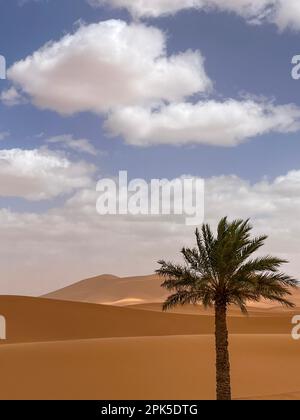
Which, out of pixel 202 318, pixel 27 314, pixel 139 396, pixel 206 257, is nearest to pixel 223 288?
pixel 206 257

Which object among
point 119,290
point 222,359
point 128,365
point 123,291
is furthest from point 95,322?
point 119,290

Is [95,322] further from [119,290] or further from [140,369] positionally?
[119,290]

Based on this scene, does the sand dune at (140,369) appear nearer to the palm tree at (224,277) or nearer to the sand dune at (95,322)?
the palm tree at (224,277)

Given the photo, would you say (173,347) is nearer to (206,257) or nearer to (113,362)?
(113,362)

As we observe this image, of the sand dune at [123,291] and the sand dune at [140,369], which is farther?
the sand dune at [123,291]

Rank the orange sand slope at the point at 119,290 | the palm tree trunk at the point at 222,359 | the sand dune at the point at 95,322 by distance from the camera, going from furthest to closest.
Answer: the orange sand slope at the point at 119,290, the sand dune at the point at 95,322, the palm tree trunk at the point at 222,359

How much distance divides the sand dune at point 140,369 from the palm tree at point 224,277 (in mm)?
2796

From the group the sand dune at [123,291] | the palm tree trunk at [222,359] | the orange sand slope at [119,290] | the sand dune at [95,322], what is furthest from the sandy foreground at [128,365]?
the orange sand slope at [119,290]

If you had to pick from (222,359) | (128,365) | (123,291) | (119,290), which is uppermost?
(119,290)

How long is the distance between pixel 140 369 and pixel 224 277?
37.6 feet

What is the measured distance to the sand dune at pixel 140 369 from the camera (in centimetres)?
2338

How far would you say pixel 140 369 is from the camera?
27.4 m

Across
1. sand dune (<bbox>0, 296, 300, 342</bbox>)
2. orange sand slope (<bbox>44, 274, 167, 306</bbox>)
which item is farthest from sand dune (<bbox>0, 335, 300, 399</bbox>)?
orange sand slope (<bbox>44, 274, 167, 306</bbox>)

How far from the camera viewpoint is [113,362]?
28.7 m
